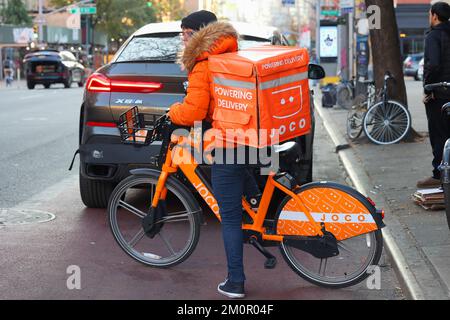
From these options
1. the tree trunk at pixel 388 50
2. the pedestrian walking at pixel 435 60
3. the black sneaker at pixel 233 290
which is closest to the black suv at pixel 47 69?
the tree trunk at pixel 388 50

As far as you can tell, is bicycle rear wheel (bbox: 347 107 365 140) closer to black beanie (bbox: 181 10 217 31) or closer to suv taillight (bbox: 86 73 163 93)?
suv taillight (bbox: 86 73 163 93)

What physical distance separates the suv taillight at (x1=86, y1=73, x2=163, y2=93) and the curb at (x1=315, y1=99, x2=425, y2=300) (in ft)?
7.78

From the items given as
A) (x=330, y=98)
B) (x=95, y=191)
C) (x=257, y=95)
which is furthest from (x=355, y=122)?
(x=330, y=98)

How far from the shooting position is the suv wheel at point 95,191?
8.25 m

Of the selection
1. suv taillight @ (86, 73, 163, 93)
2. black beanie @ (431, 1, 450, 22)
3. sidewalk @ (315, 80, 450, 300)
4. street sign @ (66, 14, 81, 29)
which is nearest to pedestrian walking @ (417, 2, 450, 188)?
black beanie @ (431, 1, 450, 22)

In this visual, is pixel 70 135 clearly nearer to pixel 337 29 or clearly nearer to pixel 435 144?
pixel 435 144

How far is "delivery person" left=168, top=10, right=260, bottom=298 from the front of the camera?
17.4 feet

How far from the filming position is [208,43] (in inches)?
209

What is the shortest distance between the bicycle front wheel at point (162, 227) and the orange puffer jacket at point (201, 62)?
751mm

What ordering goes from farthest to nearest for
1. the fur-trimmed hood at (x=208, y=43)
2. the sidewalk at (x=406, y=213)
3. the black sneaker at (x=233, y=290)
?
1. the sidewalk at (x=406, y=213)
2. the black sneaker at (x=233, y=290)
3. the fur-trimmed hood at (x=208, y=43)

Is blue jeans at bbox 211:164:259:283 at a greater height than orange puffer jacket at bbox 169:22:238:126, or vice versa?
orange puffer jacket at bbox 169:22:238:126

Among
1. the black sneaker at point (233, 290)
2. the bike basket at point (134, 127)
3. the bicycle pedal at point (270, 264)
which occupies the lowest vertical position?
the black sneaker at point (233, 290)

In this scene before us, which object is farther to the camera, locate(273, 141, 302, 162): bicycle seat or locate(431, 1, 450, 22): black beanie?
locate(431, 1, 450, 22): black beanie

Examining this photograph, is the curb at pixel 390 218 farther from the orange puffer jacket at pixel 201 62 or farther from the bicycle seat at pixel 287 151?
the orange puffer jacket at pixel 201 62
